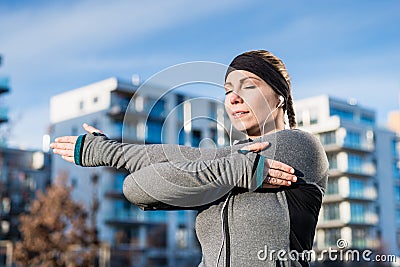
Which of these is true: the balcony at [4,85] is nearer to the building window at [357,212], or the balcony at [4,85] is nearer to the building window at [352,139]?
the building window at [352,139]

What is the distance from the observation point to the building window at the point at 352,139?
37.0 m

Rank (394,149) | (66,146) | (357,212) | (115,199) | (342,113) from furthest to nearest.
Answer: (342,113)
(394,149)
(357,212)
(115,199)
(66,146)

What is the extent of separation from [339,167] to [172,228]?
11608mm

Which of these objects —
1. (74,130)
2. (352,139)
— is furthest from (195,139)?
(352,139)

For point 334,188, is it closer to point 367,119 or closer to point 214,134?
point 367,119

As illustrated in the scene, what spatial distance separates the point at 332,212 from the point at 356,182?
2.18 m

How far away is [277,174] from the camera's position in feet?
3.90

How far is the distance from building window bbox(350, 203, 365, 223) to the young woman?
119 feet

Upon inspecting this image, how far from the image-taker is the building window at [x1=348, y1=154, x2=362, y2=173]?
3697 centimetres

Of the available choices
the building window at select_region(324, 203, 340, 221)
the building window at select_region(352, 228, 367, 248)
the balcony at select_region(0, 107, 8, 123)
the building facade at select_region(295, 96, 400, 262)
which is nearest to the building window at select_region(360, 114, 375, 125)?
the building facade at select_region(295, 96, 400, 262)

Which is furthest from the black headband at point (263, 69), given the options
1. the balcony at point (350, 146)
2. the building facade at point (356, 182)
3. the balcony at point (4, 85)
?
the balcony at point (350, 146)

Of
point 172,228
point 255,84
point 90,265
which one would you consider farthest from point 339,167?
point 255,84

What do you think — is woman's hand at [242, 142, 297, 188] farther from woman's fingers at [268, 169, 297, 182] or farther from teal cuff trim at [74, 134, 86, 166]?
teal cuff trim at [74, 134, 86, 166]

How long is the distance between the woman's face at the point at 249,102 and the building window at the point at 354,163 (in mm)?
36314
